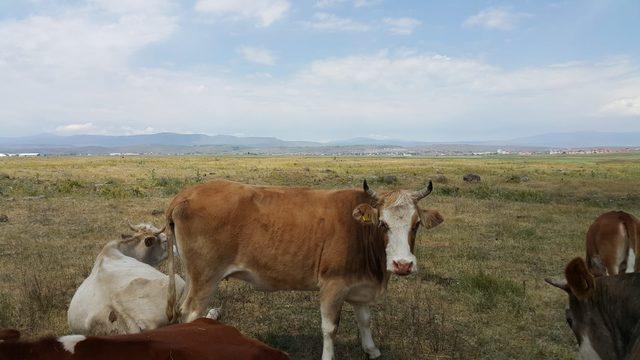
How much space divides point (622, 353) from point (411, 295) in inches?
218

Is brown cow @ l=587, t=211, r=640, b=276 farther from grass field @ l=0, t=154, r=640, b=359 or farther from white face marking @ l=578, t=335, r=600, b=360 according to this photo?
white face marking @ l=578, t=335, r=600, b=360

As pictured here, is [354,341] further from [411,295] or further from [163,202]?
[163,202]

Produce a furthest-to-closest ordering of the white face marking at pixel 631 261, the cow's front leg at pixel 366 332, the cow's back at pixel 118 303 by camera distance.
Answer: the white face marking at pixel 631 261, the cow's front leg at pixel 366 332, the cow's back at pixel 118 303

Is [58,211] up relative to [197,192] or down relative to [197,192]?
down

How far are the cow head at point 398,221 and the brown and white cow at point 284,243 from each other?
0.02 meters

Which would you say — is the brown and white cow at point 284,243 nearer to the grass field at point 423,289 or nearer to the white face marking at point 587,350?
the grass field at point 423,289

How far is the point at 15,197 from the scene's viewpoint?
2353cm

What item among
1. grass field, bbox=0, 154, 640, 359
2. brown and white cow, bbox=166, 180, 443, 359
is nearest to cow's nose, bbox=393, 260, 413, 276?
brown and white cow, bbox=166, 180, 443, 359

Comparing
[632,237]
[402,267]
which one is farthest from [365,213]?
[632,237]

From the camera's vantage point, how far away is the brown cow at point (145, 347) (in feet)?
9.45

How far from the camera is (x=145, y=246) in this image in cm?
893

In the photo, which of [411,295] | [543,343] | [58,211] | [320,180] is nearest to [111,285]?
[411,295]

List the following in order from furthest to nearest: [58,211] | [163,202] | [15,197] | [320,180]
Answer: [320,180], [15,197], [163,202], [58,211]

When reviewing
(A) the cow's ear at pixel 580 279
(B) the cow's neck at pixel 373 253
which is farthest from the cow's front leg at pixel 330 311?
(A) the cow's ear at pixel 580 279
